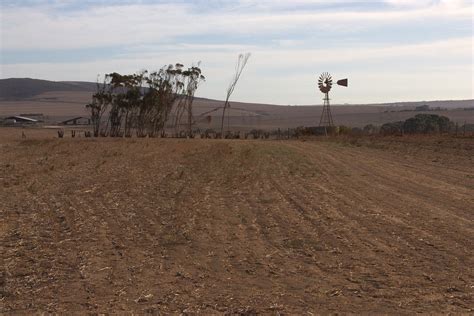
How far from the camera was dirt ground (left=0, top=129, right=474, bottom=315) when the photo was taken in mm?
6988

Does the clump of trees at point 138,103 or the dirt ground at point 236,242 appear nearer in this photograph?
the dirt ground at point 236,242

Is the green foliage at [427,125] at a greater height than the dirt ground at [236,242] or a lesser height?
greater

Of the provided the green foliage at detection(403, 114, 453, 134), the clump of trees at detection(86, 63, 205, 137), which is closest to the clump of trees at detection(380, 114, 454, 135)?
the green foliage at detection(403, 114, 453, 134)

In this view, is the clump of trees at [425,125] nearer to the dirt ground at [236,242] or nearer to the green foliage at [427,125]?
the green foliage at [427,125]

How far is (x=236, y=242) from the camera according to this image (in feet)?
32.1

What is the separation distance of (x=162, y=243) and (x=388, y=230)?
3.59 metres

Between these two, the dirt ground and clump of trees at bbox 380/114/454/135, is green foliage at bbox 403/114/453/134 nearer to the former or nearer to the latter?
clump of trees at bbox 380/114/454/135

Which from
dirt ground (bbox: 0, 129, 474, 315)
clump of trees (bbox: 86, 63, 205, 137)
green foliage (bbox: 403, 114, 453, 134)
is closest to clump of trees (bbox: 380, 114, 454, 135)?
green foliage (bbox: 403, 114, 453, 134)

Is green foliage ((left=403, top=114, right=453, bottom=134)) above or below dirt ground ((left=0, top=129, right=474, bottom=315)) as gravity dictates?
above

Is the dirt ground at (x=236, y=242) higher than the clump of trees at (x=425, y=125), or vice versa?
the clump of trees at (x=425, y=125)

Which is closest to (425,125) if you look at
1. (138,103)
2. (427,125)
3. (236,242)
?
(427,125)

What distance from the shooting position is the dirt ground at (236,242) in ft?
22.9

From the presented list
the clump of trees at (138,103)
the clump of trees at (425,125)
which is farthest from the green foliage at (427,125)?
the clump of trees at (138,103)

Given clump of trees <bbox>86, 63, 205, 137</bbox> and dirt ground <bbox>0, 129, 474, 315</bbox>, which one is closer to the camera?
dirt ground <bbox>0, 129, 474, 315</bbox>
